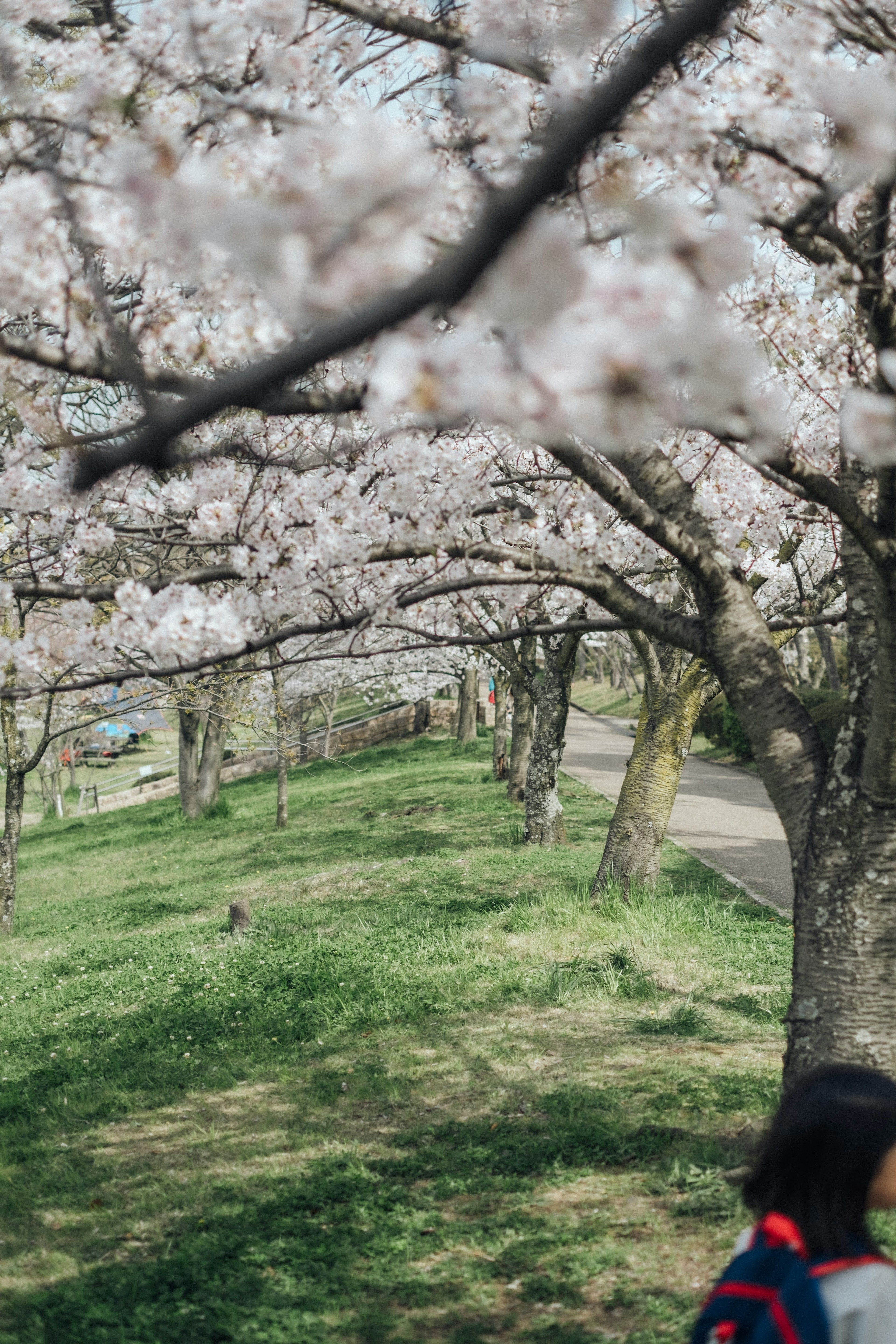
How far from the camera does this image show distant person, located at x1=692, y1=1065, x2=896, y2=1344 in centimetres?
173

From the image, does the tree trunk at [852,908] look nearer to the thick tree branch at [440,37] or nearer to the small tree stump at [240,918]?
the thick tree branch at [440,37]

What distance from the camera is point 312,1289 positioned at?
3.70 metres

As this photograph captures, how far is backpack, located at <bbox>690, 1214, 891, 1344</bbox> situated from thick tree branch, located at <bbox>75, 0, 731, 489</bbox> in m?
1.66

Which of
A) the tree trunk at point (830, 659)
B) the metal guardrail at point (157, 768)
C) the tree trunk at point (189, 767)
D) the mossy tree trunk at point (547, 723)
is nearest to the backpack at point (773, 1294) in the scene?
the mossy tree trunk at point (547, 723)

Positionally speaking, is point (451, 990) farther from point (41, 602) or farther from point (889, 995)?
point (41, 602)

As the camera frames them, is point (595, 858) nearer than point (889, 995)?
No

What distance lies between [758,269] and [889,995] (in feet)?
9.67

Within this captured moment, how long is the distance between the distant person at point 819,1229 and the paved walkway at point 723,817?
3967mm

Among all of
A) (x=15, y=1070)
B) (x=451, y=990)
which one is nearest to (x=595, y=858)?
(x=451, y=990)

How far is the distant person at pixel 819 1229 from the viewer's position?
1.73 meters

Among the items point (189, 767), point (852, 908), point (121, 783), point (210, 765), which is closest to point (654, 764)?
point (852, 908)

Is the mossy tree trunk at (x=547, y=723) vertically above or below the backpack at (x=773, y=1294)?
above

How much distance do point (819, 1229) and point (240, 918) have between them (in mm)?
8197

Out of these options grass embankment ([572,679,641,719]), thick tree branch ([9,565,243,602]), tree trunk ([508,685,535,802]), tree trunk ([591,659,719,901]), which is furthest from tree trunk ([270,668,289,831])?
grass embankment ([572,679,641,719])
